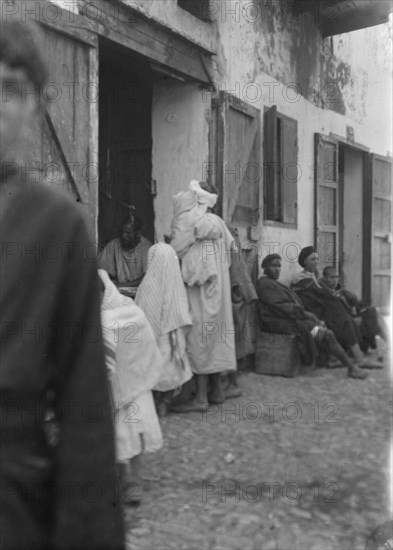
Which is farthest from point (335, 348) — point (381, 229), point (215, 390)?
point (381, 229)

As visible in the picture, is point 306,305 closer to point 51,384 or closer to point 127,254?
point 127,254

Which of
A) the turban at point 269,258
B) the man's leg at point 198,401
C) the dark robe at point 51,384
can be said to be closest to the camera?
the dark robe at point 51,384

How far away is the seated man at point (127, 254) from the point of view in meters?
6.86

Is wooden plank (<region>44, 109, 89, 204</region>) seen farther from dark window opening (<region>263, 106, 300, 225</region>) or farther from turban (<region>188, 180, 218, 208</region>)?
dark window opening (<region>263, 106, 300, 225</region>)

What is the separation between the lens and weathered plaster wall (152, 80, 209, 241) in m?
6.54

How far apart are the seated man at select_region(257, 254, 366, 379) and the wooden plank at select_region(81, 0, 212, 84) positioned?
217 cm

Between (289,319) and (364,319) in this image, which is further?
(364,319)

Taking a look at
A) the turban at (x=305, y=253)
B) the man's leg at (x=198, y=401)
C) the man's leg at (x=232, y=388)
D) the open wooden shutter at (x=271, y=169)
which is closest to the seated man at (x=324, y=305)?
the turban at (x=305, y=253)

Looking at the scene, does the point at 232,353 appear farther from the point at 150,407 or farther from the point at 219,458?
the point at 150,407

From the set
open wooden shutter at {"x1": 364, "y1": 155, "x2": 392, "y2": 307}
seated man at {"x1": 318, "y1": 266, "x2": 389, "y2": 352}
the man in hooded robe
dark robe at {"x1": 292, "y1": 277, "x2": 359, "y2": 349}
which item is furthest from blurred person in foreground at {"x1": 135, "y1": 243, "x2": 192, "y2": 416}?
open wooden shutter at {"x1": 364, "y1": 155, "x2": 392, "y2": 307}

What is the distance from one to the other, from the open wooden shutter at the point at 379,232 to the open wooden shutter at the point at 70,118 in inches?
253

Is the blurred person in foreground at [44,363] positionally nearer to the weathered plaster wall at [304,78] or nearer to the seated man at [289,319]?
the weathered plaster wall at [304,78]

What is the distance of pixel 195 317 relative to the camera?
5.71 m

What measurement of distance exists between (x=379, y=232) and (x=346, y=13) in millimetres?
3362
